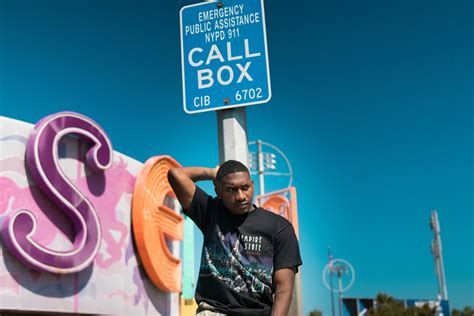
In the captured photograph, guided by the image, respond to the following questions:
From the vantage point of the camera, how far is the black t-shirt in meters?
2.76

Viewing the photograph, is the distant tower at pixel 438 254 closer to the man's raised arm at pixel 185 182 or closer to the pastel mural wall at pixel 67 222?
the pastel mural wall at pixel 67 222

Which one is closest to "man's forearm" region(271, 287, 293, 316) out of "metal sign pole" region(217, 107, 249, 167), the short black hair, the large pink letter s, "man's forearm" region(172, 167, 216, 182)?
the short black hair

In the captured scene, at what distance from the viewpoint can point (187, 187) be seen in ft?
10.1

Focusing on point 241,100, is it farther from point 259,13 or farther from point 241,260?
point 241,260

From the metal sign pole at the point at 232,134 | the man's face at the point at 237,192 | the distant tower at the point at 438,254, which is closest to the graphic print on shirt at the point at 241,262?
the man's face at the point at 237,192

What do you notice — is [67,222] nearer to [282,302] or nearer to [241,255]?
[241,255]

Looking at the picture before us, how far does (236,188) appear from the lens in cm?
288

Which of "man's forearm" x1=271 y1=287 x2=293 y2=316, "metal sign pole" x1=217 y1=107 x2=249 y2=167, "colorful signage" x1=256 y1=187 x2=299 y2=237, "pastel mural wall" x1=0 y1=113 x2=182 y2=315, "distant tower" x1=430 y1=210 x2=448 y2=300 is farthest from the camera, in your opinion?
"distant tower" x1=430 y1=210 x2=448 y2=300

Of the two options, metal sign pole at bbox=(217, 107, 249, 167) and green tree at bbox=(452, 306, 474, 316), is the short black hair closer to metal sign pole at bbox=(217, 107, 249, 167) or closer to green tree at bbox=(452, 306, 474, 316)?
metal sign pole at bbox=(217, 107, 249, 167)

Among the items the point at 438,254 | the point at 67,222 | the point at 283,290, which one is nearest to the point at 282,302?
the point at 283,290

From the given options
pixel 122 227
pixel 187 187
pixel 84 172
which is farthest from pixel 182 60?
pixel 122 227

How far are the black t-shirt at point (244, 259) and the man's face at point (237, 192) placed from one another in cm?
7

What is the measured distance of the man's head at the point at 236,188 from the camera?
288 centimetres

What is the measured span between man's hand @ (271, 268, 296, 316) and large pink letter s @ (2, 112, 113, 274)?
8711mm
